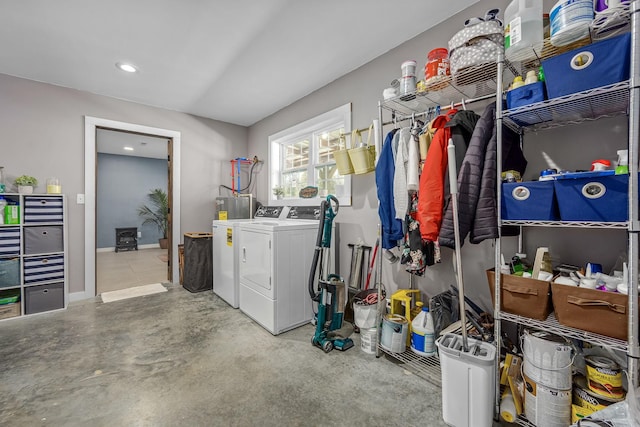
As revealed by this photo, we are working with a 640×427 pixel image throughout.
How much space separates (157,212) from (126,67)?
19.0 feet

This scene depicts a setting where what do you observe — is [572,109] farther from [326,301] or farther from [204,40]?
[204,40]

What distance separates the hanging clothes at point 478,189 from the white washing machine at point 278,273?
1.23 metres

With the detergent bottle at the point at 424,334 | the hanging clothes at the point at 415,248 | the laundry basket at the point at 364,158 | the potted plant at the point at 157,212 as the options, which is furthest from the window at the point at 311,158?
the potted plant at the point at 157,212

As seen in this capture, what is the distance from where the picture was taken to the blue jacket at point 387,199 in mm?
2000

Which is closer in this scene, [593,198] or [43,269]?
[593,198]

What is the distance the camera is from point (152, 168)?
25.5 feet

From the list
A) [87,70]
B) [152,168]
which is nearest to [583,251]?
[87,70]

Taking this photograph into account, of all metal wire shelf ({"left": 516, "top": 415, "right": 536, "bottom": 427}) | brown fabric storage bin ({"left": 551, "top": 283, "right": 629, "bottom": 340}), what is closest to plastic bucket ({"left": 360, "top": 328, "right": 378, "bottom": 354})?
metal wire shelf ({"left": 516, "top": 415, "right": 536, "bottom": 427})

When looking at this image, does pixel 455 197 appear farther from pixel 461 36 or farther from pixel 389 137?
pixel 461 36

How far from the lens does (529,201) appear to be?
1361 millimetres

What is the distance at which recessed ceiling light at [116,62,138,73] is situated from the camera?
2742 mm

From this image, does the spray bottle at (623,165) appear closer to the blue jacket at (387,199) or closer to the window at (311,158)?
the blue jacket at (387,199)

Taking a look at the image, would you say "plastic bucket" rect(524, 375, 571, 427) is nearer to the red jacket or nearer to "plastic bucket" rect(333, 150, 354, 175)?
the red jacket

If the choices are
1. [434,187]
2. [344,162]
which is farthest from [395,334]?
[344,162]
